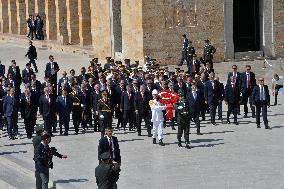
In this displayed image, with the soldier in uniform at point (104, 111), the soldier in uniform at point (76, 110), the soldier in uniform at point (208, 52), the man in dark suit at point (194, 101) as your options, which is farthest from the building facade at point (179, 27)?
the soldier in uniform at point (104, 111)

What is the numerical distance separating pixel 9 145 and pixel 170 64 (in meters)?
14.4

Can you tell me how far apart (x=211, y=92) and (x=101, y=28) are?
16636mm

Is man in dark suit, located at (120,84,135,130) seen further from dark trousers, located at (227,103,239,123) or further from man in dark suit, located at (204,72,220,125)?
dark trousers, located at (227,103,239,123)

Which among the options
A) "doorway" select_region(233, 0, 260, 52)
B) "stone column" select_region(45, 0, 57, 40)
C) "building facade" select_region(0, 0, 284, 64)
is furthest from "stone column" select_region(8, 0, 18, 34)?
"doorway" select_region(233, 0, 260, 52)

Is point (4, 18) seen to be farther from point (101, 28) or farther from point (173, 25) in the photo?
point (173, 25)

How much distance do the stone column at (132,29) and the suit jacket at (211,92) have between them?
11.8 metres

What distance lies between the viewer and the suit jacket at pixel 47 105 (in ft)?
87.8

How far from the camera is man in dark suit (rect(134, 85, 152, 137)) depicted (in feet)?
86.3

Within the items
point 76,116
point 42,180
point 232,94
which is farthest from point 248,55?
point 42,180

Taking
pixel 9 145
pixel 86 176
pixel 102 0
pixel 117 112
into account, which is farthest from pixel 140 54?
pixel 86 176

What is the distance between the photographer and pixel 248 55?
135ft

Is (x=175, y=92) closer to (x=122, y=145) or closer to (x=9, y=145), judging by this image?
(x=122, y=145)

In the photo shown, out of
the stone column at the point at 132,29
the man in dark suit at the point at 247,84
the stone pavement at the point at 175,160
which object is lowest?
the stone pavement at the point at 175,160

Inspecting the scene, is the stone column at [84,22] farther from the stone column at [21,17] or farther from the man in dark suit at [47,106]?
the man in dark suit at [47,106]
